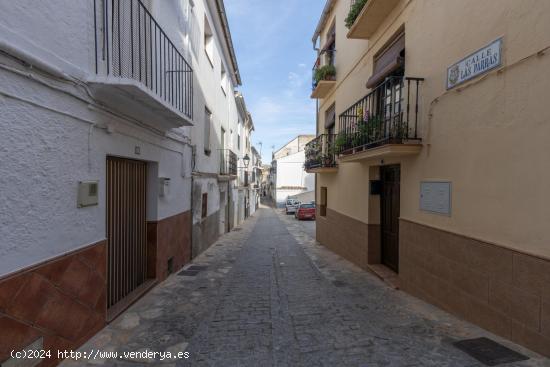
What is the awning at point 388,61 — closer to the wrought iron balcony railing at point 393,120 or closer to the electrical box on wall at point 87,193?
the wrought iron balcony railing at point 393,120

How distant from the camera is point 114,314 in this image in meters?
4.14

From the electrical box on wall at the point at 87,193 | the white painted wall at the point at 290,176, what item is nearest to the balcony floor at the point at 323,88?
the electrical box on wall at the point at 87,193

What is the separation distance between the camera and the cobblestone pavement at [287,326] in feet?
10.4

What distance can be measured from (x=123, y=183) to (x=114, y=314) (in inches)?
71.9

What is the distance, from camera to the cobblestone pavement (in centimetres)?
318

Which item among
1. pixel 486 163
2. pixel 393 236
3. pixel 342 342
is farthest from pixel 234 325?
pixel 393 236

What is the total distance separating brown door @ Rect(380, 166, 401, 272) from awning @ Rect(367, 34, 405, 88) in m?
1.89

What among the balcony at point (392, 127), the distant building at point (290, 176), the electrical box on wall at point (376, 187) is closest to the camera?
the balcony at point (392, 127)

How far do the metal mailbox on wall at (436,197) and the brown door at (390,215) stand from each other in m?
1.43

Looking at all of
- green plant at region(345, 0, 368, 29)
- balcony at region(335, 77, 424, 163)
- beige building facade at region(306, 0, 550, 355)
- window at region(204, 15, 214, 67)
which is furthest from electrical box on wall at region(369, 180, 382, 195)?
window at region(204, 15, 214, 67)

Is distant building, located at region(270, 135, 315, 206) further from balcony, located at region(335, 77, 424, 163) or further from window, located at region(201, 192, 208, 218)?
balcony, located at region(335, 77, 424, 163)

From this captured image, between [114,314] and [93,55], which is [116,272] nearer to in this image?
[114,314]

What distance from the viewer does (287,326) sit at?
3.98 meters

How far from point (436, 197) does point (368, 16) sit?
4.13 meters
